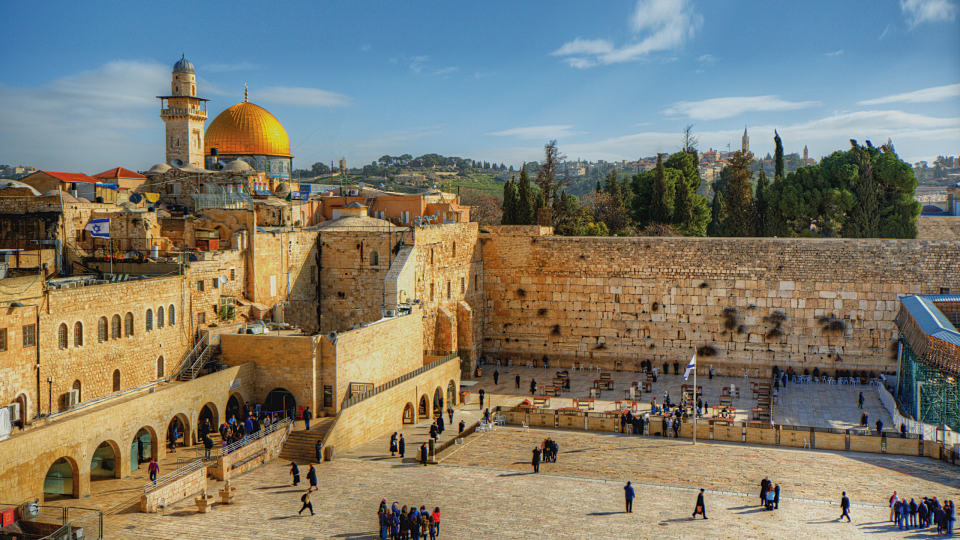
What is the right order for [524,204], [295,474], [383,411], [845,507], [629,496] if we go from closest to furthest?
1. [845,507]
2. [629,496]
3. [295,474]
4. [383,411]
5. [524,204]

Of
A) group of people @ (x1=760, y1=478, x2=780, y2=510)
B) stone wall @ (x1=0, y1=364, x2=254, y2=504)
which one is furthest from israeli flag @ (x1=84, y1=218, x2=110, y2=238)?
group of people @ (x1=760, y1=478, x2=780, y2=510)

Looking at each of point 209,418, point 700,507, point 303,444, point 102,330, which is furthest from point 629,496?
point 102,330

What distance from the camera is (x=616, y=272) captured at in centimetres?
3428

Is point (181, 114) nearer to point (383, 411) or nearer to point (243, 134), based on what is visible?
point (243, 134)

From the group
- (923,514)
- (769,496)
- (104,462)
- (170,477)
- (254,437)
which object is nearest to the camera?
(923,514)

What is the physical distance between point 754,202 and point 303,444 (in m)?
31.1

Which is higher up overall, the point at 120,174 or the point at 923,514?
the point at 120,174

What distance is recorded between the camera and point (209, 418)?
70.1 feet

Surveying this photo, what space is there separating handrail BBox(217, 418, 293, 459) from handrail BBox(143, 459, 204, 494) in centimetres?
64

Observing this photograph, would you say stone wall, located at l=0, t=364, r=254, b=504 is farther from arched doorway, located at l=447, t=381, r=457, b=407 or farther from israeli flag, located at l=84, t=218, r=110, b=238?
arched doorway, located at l=447, t=381, r=457, b=407

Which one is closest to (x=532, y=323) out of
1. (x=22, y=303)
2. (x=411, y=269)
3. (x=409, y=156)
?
(x=411, y=269)

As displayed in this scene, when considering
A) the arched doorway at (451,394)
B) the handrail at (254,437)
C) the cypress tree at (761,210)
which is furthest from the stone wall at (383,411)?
the cypress tree at (761,210)

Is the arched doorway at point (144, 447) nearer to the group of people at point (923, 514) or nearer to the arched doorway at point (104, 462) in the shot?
→ the arched doorway at point (104, 462)

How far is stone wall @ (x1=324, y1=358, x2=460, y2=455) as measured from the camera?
20906mm
